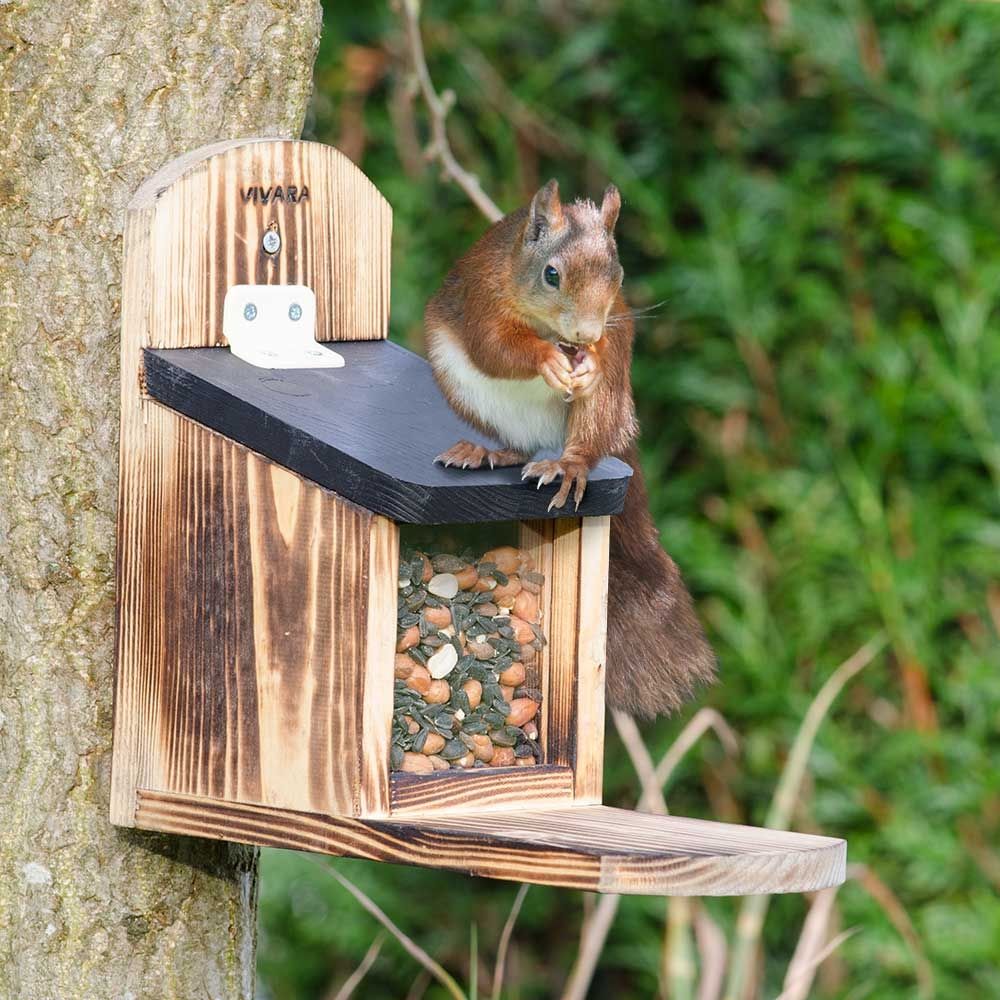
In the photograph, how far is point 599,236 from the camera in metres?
1.45

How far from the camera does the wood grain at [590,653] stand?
59.1 inches

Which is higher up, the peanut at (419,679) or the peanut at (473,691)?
the peanut at (419,679)

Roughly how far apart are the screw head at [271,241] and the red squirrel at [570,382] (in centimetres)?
17

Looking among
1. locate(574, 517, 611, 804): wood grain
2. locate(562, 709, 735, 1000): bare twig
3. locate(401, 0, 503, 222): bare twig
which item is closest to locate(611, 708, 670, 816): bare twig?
locate(562, 709, 735, 1000): bare twig

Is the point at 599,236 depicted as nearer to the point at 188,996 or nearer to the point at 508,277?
the point at 508,277

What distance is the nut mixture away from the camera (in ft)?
4.64

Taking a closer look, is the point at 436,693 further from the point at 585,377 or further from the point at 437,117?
the point at 437,117

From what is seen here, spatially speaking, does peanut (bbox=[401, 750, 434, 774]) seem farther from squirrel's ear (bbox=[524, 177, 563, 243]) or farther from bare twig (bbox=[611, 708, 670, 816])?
squirrel's ear (bbox=[524, 177, 563, 243])

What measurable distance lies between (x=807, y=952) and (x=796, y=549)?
1332 millimetres

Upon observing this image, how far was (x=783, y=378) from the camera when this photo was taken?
3.07 meters

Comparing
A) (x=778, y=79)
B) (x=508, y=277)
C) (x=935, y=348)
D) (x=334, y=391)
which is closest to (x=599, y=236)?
(x=508, y=277)

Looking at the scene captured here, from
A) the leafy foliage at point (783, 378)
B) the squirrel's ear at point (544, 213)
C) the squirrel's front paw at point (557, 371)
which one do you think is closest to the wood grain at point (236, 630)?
the squirrel's front paw at point (557, 371)

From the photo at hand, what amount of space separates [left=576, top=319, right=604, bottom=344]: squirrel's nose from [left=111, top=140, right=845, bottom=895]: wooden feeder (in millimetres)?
124

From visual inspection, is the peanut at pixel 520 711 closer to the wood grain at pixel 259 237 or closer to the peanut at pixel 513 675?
the peanut at pixel 513 675
